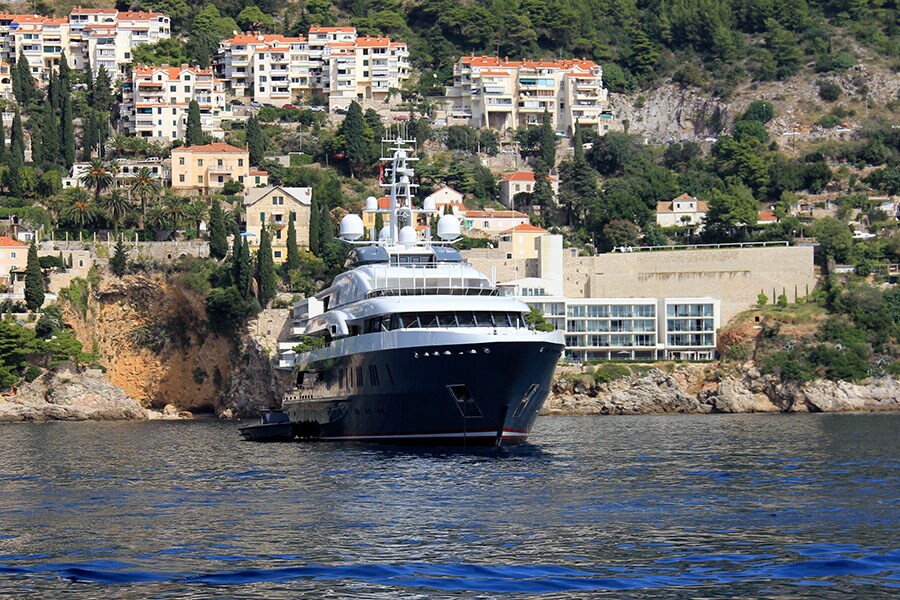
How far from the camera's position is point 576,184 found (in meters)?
125

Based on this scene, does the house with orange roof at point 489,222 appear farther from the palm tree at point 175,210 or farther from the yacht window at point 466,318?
the yacht window at point 466,318

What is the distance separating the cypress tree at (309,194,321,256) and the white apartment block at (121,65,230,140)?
2524 centimetres

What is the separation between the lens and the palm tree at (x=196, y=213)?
110500mm

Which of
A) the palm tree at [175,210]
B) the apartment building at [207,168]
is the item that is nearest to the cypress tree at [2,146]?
the apartment building at [207,168]

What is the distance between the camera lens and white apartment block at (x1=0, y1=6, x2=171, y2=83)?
467 ft

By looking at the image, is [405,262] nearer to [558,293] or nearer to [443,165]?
[558,293]

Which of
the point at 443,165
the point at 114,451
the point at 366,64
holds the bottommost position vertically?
the point at 114,451

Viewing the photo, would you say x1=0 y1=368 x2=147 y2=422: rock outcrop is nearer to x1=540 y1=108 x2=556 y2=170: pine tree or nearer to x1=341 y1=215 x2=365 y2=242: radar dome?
x1=341 y1=215 x2=365 y2=242: radar dome

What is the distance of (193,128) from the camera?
125125mm

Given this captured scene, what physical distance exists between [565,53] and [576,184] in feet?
121

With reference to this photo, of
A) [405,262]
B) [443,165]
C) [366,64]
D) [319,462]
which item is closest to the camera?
[319,462]

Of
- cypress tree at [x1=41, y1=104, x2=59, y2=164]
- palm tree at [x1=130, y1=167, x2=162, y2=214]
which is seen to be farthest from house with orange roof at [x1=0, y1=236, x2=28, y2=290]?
cypress tree at [x1=41, y1=104, x2=59, y2=164]

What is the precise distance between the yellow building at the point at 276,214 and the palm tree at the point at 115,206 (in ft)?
28.6

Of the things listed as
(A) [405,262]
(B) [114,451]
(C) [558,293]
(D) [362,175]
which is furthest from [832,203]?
(B) [114,451]
